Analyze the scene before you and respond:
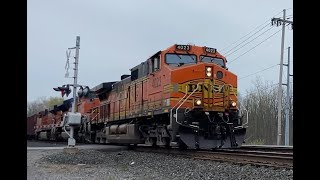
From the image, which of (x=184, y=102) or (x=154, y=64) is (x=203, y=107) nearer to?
(x=184, y=102)

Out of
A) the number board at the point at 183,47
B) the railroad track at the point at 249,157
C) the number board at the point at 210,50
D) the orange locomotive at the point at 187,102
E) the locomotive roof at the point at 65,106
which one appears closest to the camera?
the railroad track at the point at 249,157

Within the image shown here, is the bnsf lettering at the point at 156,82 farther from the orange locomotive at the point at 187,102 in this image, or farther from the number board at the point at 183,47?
the number board at the point at 183,47

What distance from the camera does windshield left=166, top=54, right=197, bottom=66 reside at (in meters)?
13.2

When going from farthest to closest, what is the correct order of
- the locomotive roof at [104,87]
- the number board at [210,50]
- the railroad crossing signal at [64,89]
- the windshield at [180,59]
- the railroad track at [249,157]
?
the locomotive roof at [104,87], the railroad crossing signal at [64,89], the number board at [210,50], the windshield at [180,59], the railroad track at [249,157]

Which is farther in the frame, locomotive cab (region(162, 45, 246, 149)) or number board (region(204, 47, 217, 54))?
number board (region(204, 47, 217, 54))

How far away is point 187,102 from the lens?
12.2 m

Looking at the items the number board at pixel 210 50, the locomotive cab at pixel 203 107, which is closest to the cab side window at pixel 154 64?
the locomotive cab at pixel 203 107

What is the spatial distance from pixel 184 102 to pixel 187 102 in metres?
0.15

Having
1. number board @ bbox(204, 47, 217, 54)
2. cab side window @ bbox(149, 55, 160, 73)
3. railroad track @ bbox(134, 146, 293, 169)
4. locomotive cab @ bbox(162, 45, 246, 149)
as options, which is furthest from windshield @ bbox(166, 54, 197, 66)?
railroad track @ bbox(134, 146, 293, 169)

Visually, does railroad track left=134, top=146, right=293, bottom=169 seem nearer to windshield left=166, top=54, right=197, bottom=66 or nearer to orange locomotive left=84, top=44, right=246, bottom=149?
orange locomotive left=84, top=44, right=246, bottom=149

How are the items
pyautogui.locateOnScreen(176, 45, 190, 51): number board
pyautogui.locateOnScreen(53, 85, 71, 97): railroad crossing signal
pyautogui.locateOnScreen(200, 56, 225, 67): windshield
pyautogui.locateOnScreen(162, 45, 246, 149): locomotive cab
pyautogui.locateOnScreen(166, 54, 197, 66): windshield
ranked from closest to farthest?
pyautogui.locateOnScreen(162, 45, 246, 149): locomotive cab < pyautogui.locateOnScreen(166, 54, 197, 66): windshield < pyautogui.locateOnScreen(176, 45, 190, 51): number board < pyautogui.locateOnScreen(200, 56, 225, 67): windshield < pyautogui.locateOnScreen(53, 85, 71, 97): railroad crossing signal

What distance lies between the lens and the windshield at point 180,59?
519 inches
